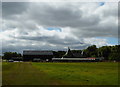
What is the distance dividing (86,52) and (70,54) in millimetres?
32034

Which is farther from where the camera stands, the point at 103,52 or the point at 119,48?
the point at 103,52

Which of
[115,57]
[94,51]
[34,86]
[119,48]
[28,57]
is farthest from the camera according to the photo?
[94,51]

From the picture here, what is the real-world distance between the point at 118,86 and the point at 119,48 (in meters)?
153

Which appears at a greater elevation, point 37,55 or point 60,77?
Answer: point 37,55

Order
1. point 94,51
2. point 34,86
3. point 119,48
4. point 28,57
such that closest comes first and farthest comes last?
point 34,86, point 119,48, point 28,57, point 94,51

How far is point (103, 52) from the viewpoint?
7067 inches

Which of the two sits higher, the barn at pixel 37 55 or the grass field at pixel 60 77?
the barn at pixel 37 55

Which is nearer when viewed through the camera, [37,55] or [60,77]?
[60,77]

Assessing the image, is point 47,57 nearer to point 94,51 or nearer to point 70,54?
point 70,54

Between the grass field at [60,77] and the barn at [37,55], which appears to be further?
the barn at [37,55]

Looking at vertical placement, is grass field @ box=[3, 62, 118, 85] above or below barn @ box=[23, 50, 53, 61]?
below

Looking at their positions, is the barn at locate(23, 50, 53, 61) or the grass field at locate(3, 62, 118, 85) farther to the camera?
the barn at locate(23, 50, 53, 61)

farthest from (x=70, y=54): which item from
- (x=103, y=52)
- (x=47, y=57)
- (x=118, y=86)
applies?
(x=118, y=86)

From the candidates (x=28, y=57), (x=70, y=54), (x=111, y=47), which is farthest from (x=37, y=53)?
(x=111, y=47)
